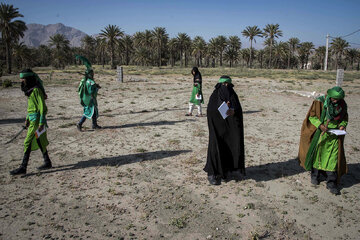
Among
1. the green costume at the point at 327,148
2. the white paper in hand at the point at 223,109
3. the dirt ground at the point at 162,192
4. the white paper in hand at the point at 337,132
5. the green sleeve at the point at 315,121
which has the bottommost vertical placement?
the dirt ground at the point at 162,192

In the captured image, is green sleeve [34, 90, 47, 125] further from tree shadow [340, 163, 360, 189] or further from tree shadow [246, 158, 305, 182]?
tree shadow [340, 163, 360, 189]

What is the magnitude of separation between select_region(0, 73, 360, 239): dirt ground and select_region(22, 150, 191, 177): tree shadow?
2 centimetres

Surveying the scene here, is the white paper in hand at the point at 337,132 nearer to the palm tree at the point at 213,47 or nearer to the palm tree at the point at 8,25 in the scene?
the palm tree at the point at 8,25

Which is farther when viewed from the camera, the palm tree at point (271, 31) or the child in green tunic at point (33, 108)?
the palm tree at point (271, 31)

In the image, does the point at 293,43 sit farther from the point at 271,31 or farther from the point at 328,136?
the point at 328,136

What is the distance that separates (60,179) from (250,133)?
18.2ft

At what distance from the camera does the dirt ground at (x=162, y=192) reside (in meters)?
3.79

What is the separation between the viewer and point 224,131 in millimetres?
4887

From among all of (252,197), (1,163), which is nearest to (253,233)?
(252,197)

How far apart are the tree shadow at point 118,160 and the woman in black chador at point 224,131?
6.10 ft

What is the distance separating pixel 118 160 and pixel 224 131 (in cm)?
256

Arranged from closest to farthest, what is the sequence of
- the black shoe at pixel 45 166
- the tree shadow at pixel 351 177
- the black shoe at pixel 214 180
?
the black shoe at pixel 214 180 → the tree shadow at pixel 351 177 → the black shoe at pixel 45 166

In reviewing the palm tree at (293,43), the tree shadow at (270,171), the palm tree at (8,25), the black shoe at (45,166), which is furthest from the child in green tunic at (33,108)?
the palm tree at (293,43)

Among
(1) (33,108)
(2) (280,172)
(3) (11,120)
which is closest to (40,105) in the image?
(1) (33,108)
